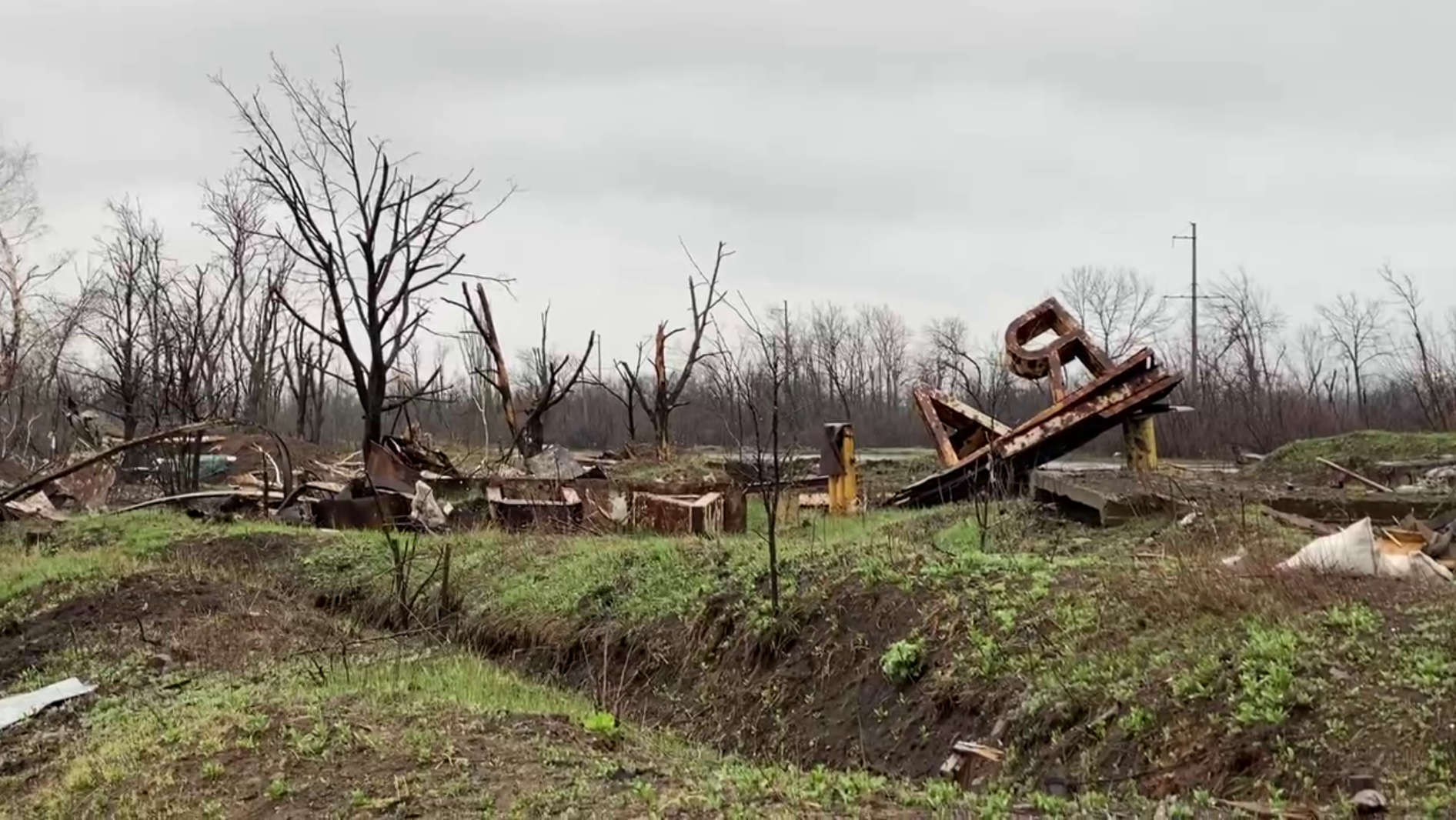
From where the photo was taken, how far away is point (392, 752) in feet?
16.5

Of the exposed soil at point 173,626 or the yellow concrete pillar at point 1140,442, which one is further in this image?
the yellow concrete pillar at point 1140,442

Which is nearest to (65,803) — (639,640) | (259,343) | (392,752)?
(392,752)

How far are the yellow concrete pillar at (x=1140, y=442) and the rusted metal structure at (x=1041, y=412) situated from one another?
100 millimetres

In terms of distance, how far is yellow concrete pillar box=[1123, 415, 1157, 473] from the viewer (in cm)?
1219

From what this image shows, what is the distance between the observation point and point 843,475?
13.7 meters

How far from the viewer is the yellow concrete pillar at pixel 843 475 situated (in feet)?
44.8

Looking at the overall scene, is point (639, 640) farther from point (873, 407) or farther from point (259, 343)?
point (873, 407)

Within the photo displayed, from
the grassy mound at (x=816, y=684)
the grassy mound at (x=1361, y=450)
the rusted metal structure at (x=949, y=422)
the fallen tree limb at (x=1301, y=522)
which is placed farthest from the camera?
the grassy mound at (x=1361, y=450)

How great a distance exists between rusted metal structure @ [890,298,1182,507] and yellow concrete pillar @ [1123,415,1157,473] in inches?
3.9

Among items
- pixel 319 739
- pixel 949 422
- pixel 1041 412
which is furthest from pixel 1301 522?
pixel 949 422

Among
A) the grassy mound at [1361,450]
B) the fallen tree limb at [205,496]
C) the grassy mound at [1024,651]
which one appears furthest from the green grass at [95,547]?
the grassy mound at [1361,450]

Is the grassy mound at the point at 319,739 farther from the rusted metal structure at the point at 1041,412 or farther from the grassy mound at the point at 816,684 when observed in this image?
the rusted metal structure at the point at 1041,412

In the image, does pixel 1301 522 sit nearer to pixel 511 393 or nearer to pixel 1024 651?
pixel 1024 651

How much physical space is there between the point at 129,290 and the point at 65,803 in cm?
2616
